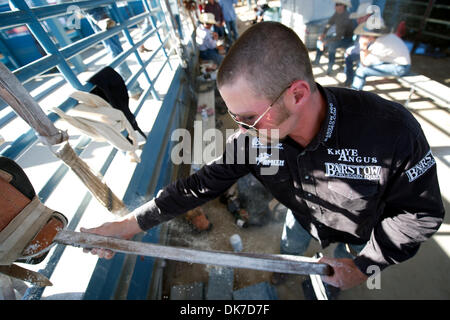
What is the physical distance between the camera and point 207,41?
6660mm

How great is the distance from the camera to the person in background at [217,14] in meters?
7.46

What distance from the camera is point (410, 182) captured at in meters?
1.10

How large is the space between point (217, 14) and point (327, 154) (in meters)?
8.60

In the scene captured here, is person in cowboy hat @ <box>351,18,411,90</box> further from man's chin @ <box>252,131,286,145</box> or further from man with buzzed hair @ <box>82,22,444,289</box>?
man's chin @ <box>252,131,286,145</box>

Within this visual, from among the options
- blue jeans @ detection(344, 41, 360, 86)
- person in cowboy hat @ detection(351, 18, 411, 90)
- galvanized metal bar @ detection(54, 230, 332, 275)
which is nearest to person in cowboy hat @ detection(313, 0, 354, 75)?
blue jeans @ detection(344, 41, 360, 86)

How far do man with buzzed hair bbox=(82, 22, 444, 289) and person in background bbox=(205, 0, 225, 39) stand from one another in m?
8.06

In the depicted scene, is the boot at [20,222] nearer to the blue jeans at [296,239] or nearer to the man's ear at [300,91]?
the man's ear at [300,91]

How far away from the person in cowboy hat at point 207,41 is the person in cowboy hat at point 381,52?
4.21 metres

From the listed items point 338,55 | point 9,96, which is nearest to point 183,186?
point 9,96

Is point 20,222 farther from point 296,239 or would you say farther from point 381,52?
point 381,52

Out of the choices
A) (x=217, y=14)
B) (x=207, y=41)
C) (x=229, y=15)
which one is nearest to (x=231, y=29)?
(x=229, y=15)

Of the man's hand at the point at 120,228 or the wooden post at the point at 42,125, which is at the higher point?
the wooden post at the point at 42,125

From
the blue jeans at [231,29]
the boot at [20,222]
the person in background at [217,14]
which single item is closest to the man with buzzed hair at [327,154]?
the boot at [20,222]
